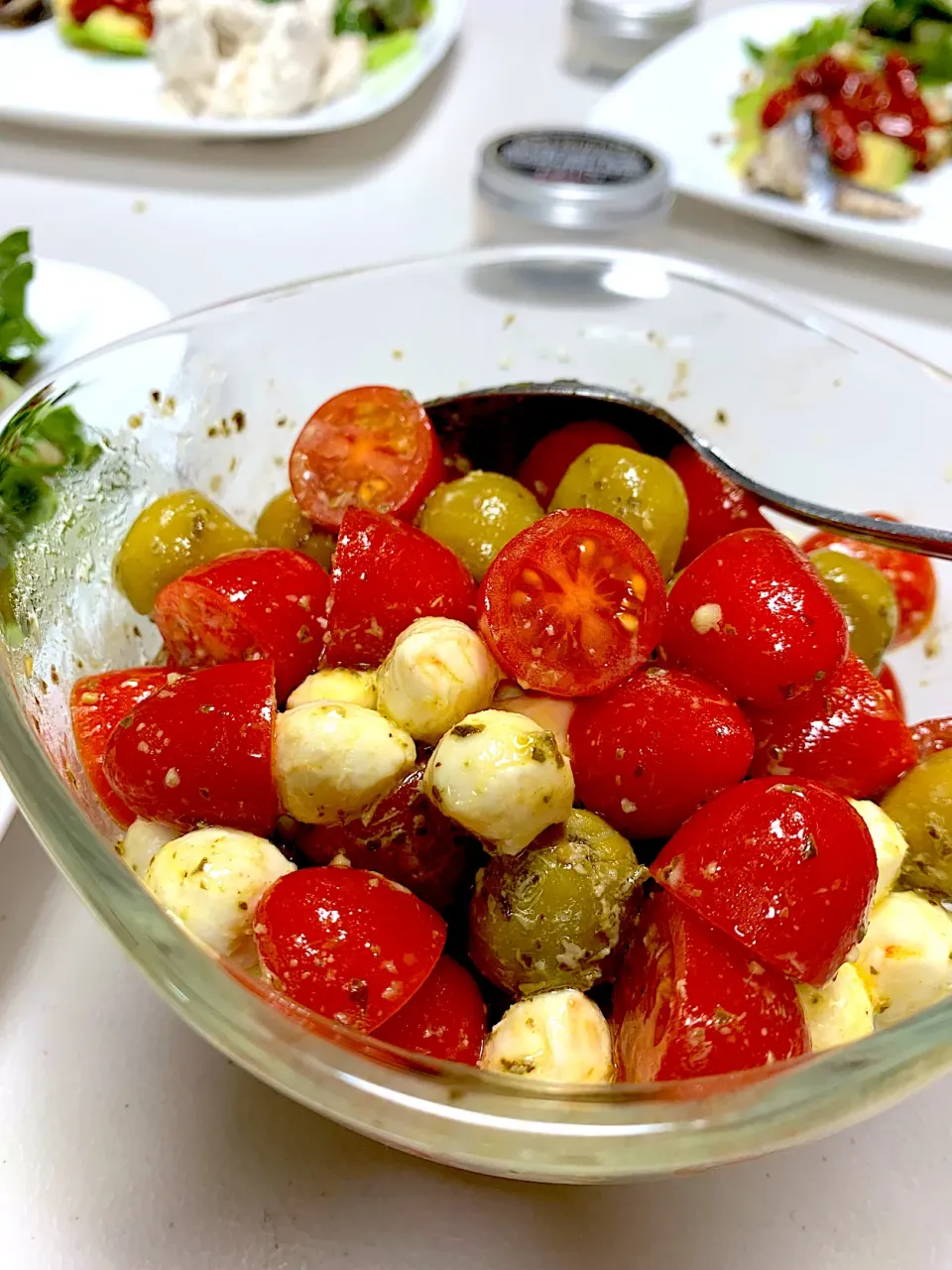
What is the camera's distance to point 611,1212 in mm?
646

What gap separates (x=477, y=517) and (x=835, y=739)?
0.96ft

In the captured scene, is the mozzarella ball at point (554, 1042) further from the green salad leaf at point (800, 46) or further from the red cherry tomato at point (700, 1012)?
the green salad leaf at point (800, 46)

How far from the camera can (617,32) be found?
2113 mm

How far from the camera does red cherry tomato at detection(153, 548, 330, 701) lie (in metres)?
0.70

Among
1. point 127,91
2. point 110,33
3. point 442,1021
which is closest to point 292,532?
point 442,1021

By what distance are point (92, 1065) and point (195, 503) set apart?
0.40 m

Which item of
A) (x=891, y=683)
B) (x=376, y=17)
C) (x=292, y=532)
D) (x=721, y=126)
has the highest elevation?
(x=376, y=17)

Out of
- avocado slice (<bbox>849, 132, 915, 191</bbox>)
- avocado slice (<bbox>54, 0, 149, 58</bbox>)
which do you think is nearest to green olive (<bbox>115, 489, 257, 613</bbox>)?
avocado slice (<bbox>849, 132, 915, 191</bbox>)

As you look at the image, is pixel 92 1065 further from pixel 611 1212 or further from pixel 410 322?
pixel 410 322

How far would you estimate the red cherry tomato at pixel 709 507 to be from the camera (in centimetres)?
87

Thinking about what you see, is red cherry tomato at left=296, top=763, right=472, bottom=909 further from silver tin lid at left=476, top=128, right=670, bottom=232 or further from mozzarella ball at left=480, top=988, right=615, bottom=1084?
silver tin lid at left=476, top=128, right=670, bottom=232

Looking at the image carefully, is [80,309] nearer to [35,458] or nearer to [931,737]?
[35,458]

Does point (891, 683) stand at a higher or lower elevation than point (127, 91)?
lower

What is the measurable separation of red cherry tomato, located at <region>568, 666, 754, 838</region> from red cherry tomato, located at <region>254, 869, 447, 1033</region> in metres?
0.14
